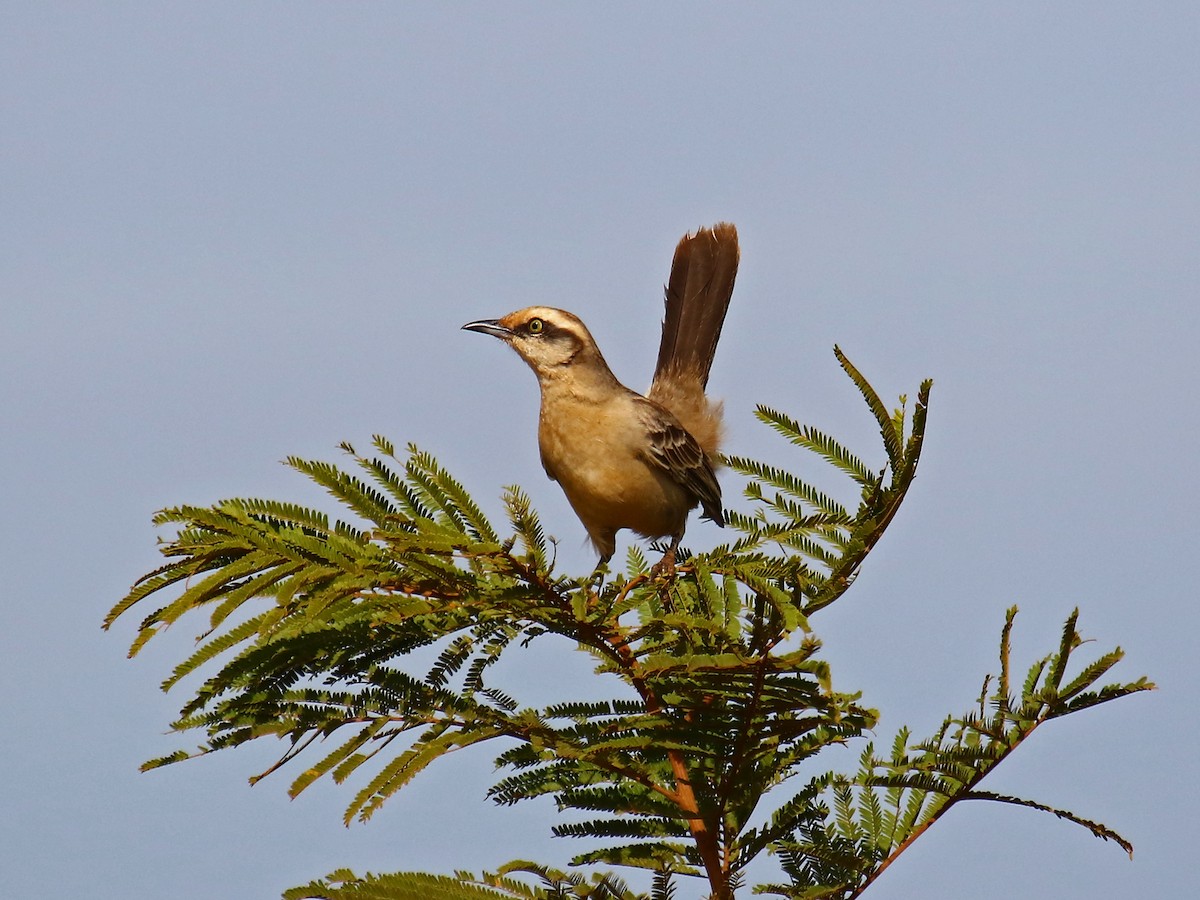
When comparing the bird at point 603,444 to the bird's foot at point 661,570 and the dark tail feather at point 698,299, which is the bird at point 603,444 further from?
the bird's foot at point 661,570

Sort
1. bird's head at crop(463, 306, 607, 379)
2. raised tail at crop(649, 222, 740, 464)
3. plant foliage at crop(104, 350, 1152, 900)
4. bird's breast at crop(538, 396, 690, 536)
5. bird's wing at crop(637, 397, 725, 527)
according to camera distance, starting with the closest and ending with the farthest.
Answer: plant foliage at crop(104, 350, 1152, 900) < bird's breast at crop(538, 396, 690, 536) < bird's wing at crop(637, 397, 725, 527) < bird's head at crop(463, 306, 607, 379) < raised tail at crop(649, 222, 740, 464)

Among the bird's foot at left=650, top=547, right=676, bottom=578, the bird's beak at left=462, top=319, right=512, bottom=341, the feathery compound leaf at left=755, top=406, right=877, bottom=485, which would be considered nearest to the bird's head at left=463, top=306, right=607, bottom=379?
the bird's beak at left=462, top=319, right=512, bottom=341

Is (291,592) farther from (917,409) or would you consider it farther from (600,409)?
(600,409)

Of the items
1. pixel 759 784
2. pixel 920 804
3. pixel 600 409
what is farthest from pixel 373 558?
pixel 600 409

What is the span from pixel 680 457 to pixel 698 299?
1.82 metres

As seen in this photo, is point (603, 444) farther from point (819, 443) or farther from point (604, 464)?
point (819, 443)

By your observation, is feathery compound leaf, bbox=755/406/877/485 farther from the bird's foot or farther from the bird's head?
the bird's head

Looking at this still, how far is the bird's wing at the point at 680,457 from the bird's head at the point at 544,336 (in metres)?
0.52

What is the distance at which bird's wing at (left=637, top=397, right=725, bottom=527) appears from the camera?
7.46 metres

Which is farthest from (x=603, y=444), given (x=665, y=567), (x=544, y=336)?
(x=665, y=567)

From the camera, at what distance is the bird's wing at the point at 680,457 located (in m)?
7.46

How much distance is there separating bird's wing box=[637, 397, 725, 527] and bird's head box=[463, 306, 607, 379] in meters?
0.52

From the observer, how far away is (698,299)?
900 cm

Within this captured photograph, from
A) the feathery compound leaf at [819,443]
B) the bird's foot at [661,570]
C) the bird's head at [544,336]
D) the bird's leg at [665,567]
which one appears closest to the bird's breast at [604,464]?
the bird's head at [544,336]
